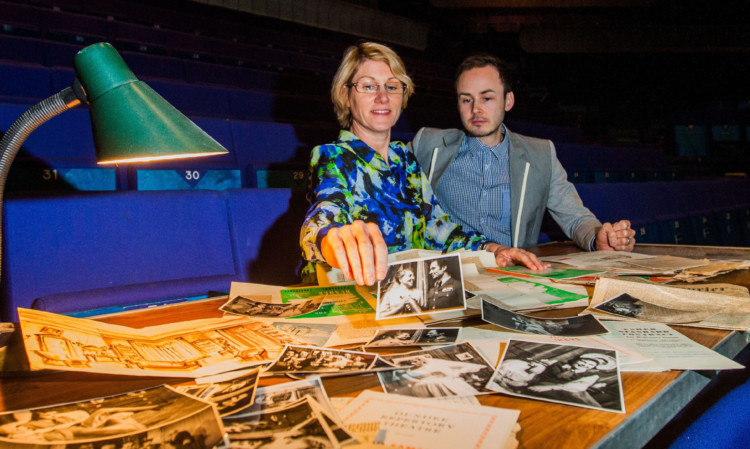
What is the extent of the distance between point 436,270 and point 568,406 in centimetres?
30

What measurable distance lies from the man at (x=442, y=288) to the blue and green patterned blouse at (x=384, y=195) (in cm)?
36

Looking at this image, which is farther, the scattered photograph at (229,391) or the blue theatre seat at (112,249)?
the blue theatre seat at (112,249)

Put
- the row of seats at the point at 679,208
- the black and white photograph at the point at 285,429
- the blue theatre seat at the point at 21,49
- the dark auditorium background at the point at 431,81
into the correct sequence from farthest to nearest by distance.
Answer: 1. the blue theatre seat at the point at 21,49
2. the row of seats at the point at 679,208
3. the dark auditorium background at the point at 431,81
4. the black and white photograph at the point at 285,429

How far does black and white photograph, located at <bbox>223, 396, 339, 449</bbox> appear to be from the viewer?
15.2 inches

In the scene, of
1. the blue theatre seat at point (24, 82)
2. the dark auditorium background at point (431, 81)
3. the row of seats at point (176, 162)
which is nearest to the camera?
the row of seats at point (176, 162)

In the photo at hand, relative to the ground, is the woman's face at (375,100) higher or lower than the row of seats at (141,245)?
higher

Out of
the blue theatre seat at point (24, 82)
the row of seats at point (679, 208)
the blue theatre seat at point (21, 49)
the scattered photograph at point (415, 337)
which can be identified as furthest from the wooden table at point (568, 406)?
the blue theatre seat at point (21, 49)

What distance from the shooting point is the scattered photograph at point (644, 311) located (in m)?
0.73

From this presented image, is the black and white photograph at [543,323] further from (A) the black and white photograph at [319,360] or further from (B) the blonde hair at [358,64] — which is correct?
(B) the blonde hair at [358,64]

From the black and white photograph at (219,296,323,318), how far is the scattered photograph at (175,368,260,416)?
9.9 inches

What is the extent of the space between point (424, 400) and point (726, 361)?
39 centimetres

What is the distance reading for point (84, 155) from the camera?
2.08 metres

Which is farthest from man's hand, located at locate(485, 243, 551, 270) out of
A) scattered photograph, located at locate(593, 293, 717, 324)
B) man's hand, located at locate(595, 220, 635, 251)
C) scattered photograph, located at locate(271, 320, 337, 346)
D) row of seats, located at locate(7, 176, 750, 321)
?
row of seats, located at locate(7, 176, 750, 321)

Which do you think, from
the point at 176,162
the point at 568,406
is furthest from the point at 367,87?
the point at 176,162
